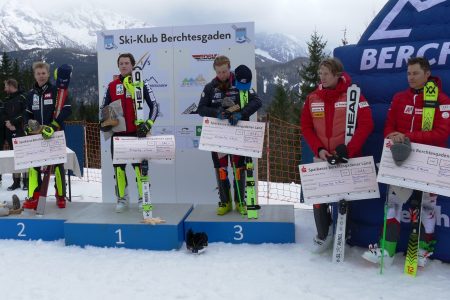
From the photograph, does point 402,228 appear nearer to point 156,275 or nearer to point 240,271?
point 240,271

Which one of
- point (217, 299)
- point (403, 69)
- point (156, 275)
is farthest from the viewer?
point (403, 69)

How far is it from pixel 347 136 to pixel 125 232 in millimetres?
2234

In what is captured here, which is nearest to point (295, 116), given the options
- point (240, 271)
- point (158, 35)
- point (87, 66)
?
point (158, 35)

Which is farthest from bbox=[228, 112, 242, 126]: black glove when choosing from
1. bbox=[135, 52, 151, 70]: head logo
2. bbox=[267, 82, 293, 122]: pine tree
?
bbox=[267, 82, 293, 122]: pine tree

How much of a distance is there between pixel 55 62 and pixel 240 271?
18366 centimetres

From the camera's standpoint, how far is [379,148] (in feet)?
12.6

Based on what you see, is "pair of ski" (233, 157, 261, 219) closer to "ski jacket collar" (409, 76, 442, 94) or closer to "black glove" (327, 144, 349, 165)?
"black glove" (327, 144, 349, 165)

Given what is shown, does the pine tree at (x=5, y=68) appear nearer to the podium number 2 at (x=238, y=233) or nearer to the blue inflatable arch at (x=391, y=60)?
the podium number 2 at (x=238, y=233)

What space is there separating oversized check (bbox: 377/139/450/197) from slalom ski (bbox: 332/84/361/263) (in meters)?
0.34

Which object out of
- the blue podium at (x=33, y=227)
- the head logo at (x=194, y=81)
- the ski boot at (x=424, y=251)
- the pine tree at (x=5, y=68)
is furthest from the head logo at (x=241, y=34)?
the pine tree at (x=5, y=68)

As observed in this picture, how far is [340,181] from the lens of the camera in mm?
3568

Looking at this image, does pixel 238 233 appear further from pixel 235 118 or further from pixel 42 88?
pixel 42 88

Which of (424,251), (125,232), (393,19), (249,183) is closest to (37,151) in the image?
(125,232)

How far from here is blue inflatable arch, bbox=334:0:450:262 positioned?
354 cm
